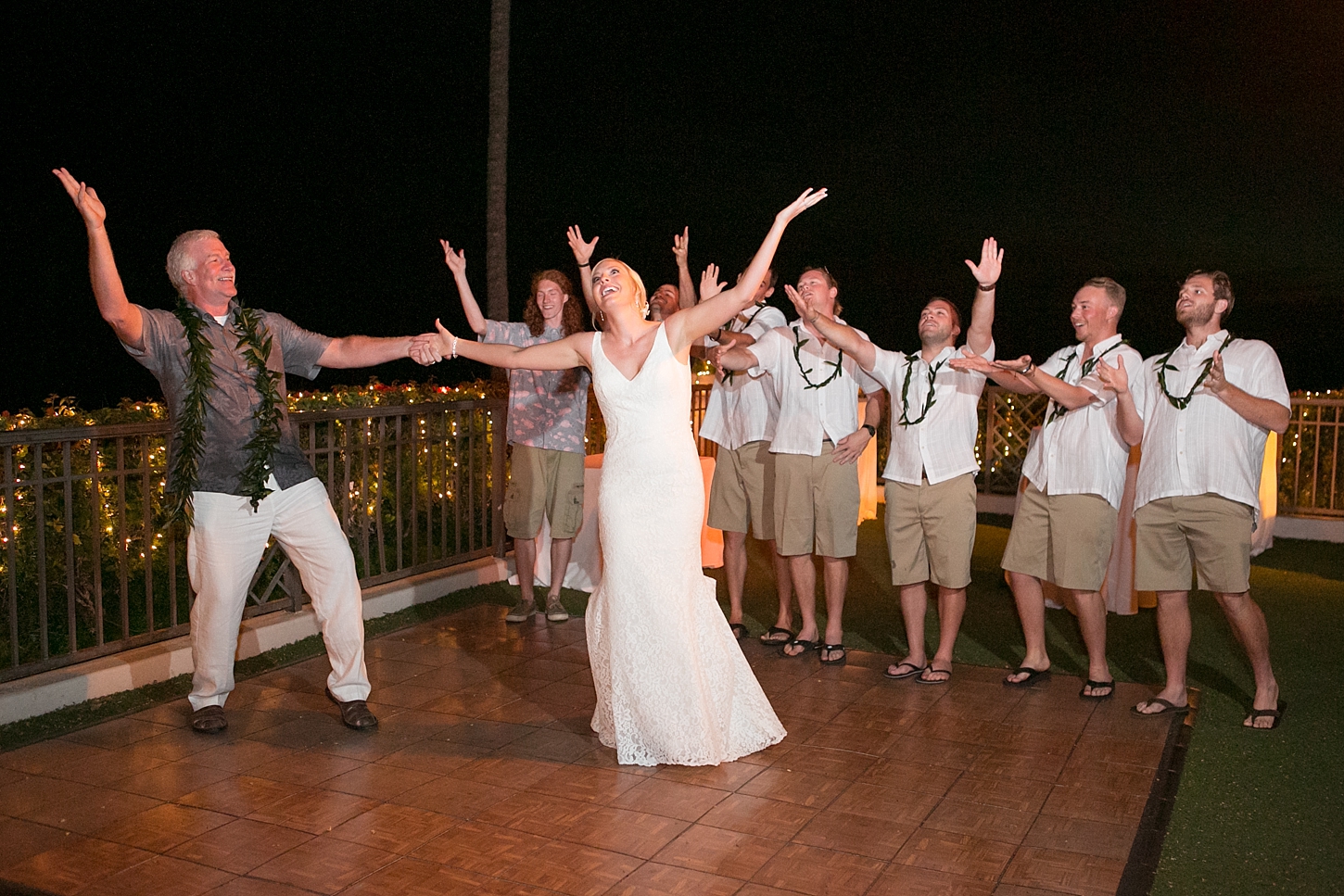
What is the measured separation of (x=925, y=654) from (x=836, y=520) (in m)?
0.91

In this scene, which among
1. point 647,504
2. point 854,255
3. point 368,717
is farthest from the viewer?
point 854,255

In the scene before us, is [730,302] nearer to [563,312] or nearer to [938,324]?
[938,324]

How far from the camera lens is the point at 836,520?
243 inches

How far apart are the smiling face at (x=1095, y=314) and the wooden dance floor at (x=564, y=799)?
1.82 metres

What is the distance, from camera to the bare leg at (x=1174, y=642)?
5.30 metres

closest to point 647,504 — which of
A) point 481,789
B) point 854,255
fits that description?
point 481,789

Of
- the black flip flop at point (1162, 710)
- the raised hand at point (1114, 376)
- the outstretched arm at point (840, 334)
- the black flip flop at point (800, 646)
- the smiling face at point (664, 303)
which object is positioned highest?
the smiling face at point (664, 303)

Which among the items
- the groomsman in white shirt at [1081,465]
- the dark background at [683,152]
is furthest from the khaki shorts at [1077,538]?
the dark background at [683,152]

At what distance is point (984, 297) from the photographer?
539cm

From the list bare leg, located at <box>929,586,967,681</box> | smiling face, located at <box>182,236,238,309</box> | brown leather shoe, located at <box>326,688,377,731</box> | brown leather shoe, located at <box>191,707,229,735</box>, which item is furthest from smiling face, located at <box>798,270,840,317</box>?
brown leather shoe, located at <box>191,707,229,735</box>

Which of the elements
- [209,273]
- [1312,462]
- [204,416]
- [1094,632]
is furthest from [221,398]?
[1312,462]

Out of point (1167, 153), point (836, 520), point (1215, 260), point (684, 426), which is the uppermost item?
point (1167, 153)

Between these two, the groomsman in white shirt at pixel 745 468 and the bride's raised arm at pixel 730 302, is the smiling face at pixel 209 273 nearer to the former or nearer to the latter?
the bride's raised arm at pixel 730 302

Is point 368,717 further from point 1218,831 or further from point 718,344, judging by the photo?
point 1218,831
